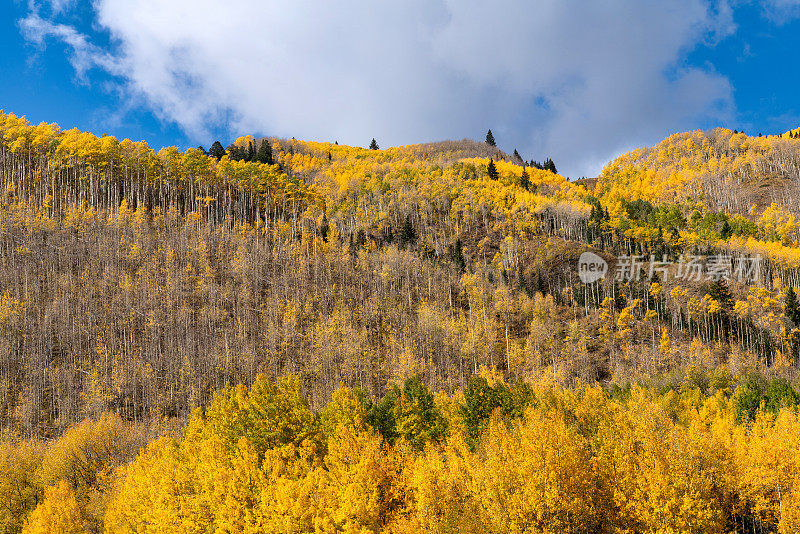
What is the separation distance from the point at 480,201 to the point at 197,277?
264 feet

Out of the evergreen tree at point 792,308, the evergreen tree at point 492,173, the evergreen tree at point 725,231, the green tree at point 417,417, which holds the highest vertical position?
the evergreen tree at point 492,173

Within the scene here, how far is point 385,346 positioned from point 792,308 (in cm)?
8260

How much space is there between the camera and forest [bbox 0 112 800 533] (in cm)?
2897

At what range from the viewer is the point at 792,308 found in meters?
92.3

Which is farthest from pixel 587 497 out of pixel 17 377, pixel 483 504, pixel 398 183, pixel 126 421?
pixel 398 183

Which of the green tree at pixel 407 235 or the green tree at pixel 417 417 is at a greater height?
the green tree at pixel 407 235

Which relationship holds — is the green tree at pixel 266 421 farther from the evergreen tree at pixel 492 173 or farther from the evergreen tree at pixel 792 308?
the evergreen tree at pixel 492 173

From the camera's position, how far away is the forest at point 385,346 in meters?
29.0

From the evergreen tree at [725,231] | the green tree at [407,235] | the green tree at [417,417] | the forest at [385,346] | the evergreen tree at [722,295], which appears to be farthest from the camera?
the evergreen tree at [725,231]

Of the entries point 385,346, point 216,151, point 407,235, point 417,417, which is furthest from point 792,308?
point 216,151

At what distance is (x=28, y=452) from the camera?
4578 cm

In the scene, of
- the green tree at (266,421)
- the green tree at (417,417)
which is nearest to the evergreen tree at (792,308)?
the green tree at (417,417)

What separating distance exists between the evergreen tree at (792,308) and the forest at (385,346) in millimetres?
600

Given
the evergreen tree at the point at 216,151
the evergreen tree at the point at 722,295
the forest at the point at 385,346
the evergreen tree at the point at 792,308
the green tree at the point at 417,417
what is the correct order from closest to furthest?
the forest at the point at 385,346
the green tree at the point at 417,417
the evergreen tree at the point at 792,308
the evergreen tree at the point at 722,295
the evergreen tree at the point at 216,151
